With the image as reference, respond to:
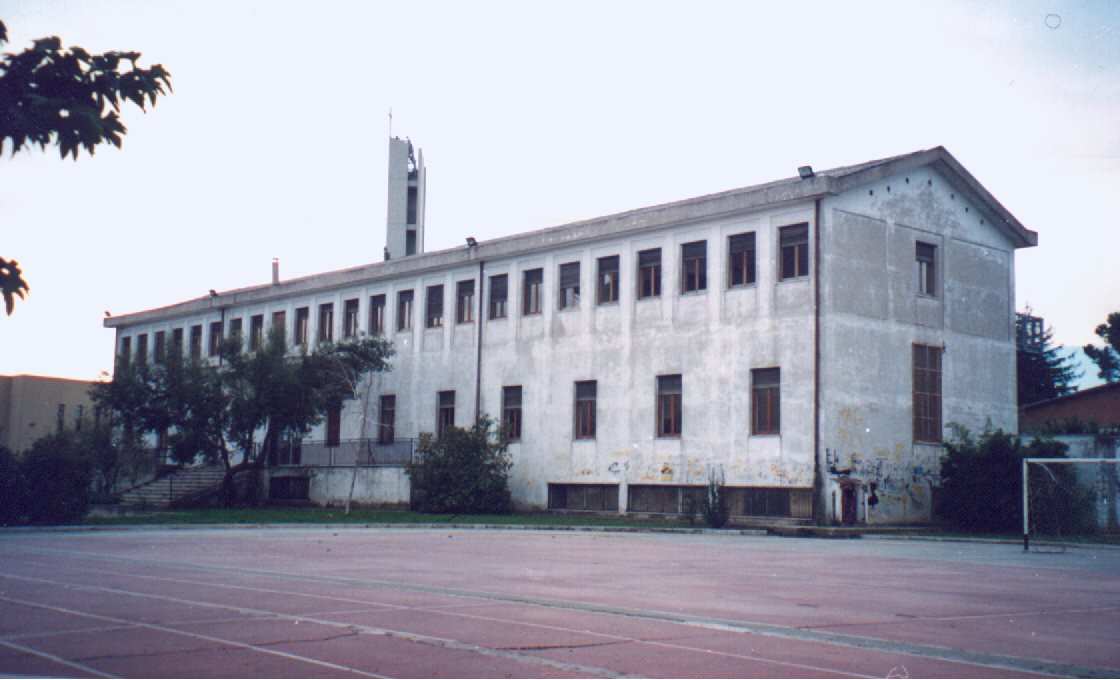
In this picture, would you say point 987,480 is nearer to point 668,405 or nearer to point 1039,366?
point 668,405

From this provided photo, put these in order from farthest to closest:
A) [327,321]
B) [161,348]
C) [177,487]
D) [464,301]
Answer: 1. [161,348]
2. [327,321]
3. [177,487]
4. [464,301]

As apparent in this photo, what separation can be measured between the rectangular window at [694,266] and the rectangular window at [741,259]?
0.93 metres

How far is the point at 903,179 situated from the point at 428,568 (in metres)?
25.4

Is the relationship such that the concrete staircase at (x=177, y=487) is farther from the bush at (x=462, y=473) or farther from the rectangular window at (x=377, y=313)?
the bush at (x=462, y=473)

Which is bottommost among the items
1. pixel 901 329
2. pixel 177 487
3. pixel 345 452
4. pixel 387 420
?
pixel 177 487

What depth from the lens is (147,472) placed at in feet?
176

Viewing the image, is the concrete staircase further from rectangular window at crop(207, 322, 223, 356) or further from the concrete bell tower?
the concrete bell tower

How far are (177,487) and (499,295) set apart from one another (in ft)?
58.1

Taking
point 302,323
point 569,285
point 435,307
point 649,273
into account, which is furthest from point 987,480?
point 302,323

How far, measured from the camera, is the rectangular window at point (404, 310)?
4941cm

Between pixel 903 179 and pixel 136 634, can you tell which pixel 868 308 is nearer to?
pixel 903 179

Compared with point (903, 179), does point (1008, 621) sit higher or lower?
lower

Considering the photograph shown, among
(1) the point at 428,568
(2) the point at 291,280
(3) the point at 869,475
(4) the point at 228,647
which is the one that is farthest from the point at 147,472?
(4) the point at 228,647

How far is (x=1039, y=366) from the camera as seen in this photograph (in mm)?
70125
